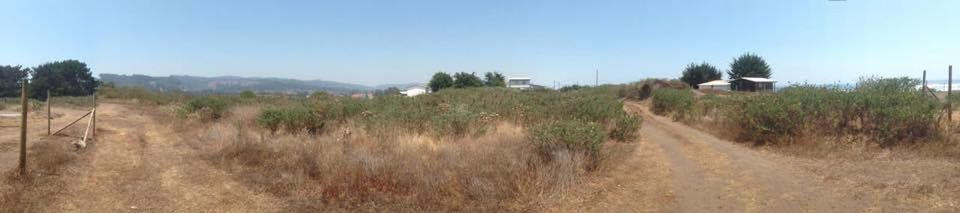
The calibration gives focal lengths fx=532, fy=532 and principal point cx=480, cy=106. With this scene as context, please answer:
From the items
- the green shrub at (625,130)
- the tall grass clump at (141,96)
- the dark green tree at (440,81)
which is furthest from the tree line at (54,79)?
the green shrub at (625,130)

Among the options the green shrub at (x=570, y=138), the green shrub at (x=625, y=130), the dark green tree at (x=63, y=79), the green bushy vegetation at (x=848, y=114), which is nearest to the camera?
the green shrub at (x=570, y=138)

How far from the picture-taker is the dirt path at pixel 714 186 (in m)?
5.27

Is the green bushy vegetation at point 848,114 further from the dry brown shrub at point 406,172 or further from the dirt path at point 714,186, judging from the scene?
the dry brown shrub at point 406,172

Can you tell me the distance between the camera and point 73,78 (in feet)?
182

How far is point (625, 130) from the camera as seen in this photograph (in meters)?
10.5

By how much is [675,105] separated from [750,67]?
1919 inches

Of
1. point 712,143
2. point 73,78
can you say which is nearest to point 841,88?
point 712,143

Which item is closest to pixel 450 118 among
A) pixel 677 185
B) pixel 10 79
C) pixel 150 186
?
pixel 677 185

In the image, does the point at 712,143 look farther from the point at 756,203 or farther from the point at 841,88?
the point at 756,203

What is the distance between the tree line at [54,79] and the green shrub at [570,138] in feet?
172

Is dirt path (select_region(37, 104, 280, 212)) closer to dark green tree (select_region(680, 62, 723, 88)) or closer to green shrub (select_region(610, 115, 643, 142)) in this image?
green shrub (select_region(610, 115, 643, 142))

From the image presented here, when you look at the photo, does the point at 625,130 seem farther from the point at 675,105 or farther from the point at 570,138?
the point at 675,105

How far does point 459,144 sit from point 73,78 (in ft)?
207

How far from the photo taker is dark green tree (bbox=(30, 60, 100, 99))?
50750mm
